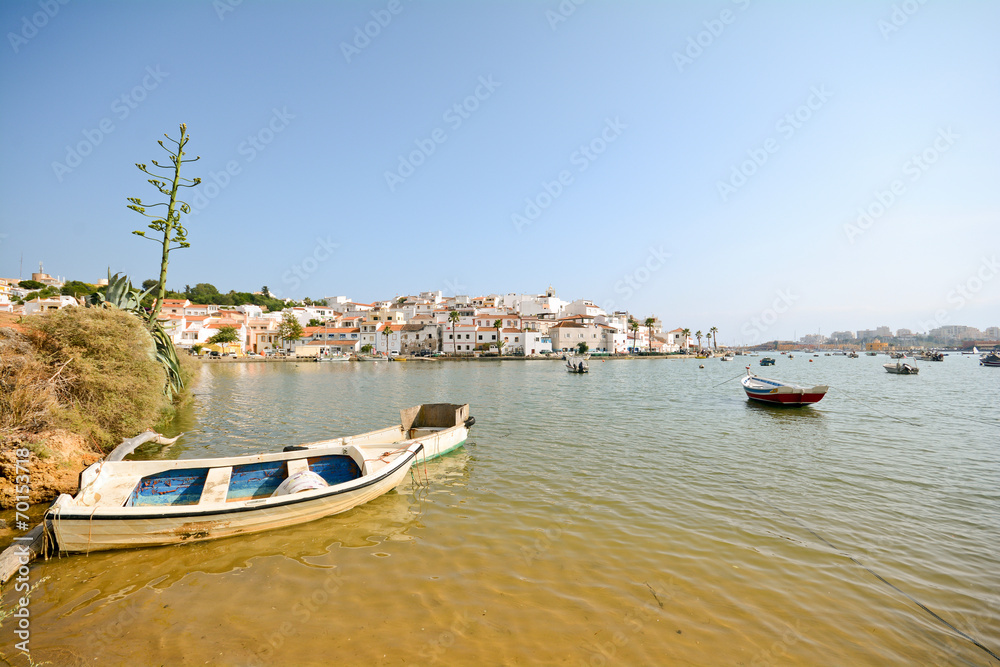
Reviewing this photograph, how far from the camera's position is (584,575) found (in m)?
5.71

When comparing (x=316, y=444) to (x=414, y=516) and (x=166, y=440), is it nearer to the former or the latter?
(x=414, y=516)

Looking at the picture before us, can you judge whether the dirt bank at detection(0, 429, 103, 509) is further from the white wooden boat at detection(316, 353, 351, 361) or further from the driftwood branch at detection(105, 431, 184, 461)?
the white wooden boat at detection(316, 353, 351, 361)

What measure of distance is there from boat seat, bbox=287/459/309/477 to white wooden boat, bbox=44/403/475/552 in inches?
0.7

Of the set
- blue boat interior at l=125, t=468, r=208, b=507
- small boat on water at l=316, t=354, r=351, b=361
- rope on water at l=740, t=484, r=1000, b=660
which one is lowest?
rope on water at l=740, t=484, r=1000, b=660

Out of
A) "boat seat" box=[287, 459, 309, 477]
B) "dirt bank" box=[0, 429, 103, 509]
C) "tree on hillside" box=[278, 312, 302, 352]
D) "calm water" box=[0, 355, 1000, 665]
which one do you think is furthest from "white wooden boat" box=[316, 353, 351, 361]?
"boat seat" box=[287, 459, 309, 477]

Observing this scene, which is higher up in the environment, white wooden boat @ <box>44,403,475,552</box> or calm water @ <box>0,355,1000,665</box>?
white wooden boat @ <box>44,403,475,552</box>

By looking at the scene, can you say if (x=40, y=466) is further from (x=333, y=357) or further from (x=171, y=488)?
(x=333, y=357)

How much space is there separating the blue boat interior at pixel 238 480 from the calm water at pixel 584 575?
1.04 m

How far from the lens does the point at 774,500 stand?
880 centimetres

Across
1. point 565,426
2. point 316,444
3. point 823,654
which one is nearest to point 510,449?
point 565,426

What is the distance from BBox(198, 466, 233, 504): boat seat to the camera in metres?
7.00

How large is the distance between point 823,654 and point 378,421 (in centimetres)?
1596

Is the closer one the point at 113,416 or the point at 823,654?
the point at 823,654

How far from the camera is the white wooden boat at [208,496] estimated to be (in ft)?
19.0
